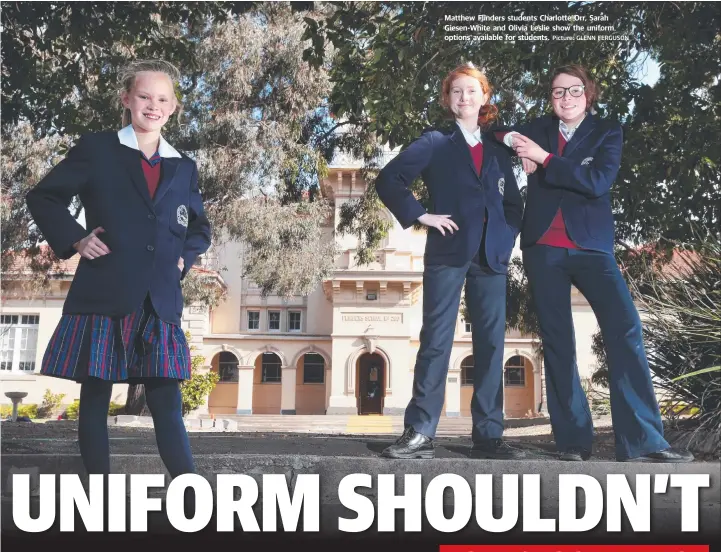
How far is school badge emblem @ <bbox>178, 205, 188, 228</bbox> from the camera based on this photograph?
10.6 ft

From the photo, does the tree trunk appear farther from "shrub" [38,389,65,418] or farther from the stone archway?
the stone archway

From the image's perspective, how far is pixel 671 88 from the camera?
6.41m

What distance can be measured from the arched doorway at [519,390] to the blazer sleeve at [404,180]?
52.8 feet

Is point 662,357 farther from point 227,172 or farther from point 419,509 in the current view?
point 227,172

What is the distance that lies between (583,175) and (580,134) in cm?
31

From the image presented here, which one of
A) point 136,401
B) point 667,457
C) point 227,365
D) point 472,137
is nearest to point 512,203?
point 472,137

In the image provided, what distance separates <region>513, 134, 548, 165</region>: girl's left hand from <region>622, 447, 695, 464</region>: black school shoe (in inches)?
53.7

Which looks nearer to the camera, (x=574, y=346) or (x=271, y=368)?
(x=574, y=346)

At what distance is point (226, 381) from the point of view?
27094 mm

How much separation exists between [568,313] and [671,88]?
365cm

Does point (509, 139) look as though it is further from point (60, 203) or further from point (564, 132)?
point (60, 203)

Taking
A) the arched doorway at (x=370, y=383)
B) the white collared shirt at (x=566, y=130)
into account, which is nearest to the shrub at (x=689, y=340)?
the white collared shirt at (x=566, y=130)

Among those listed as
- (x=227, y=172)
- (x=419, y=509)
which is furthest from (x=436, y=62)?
(x=227, y=172)

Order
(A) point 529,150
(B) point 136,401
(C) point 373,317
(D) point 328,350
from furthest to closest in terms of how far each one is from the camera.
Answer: (D) point 328,350 < (C) point 373,317 < (B) point 136,401 < (A) point 529,150
